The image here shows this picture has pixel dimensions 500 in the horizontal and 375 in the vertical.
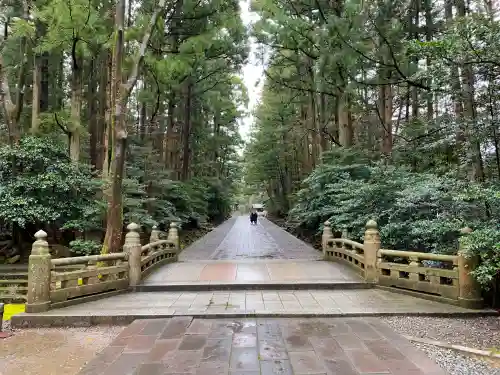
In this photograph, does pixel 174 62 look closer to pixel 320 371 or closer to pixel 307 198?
pixel 307 198

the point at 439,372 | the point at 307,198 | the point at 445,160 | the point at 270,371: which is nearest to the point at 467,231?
the point at 439,372

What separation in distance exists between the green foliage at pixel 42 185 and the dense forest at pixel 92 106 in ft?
0.10

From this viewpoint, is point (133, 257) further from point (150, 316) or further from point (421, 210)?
point (421, 210)

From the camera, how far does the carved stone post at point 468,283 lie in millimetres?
5387

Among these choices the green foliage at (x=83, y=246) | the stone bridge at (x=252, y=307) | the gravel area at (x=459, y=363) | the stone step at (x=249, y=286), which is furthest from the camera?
the green foliage at (x=83, y=246)

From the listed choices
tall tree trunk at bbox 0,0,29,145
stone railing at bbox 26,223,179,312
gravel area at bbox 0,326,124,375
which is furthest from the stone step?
tall tree trunk at bbox 0,0,29,145

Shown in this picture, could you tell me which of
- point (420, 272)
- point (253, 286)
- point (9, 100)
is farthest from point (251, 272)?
point (9, 100)

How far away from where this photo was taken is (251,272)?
27.0 feet

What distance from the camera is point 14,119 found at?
12.2 meters

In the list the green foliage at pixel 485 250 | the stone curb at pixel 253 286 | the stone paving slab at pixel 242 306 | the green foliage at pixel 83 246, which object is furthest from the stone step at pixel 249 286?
the green foliage at pixel 83 246

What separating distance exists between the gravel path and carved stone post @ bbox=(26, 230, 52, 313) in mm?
5269

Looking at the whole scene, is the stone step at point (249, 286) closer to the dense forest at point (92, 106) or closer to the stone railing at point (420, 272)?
the stone railing at point (420, 272)

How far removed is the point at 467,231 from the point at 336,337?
2780mm

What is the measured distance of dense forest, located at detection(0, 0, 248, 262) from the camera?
28.9 feet
